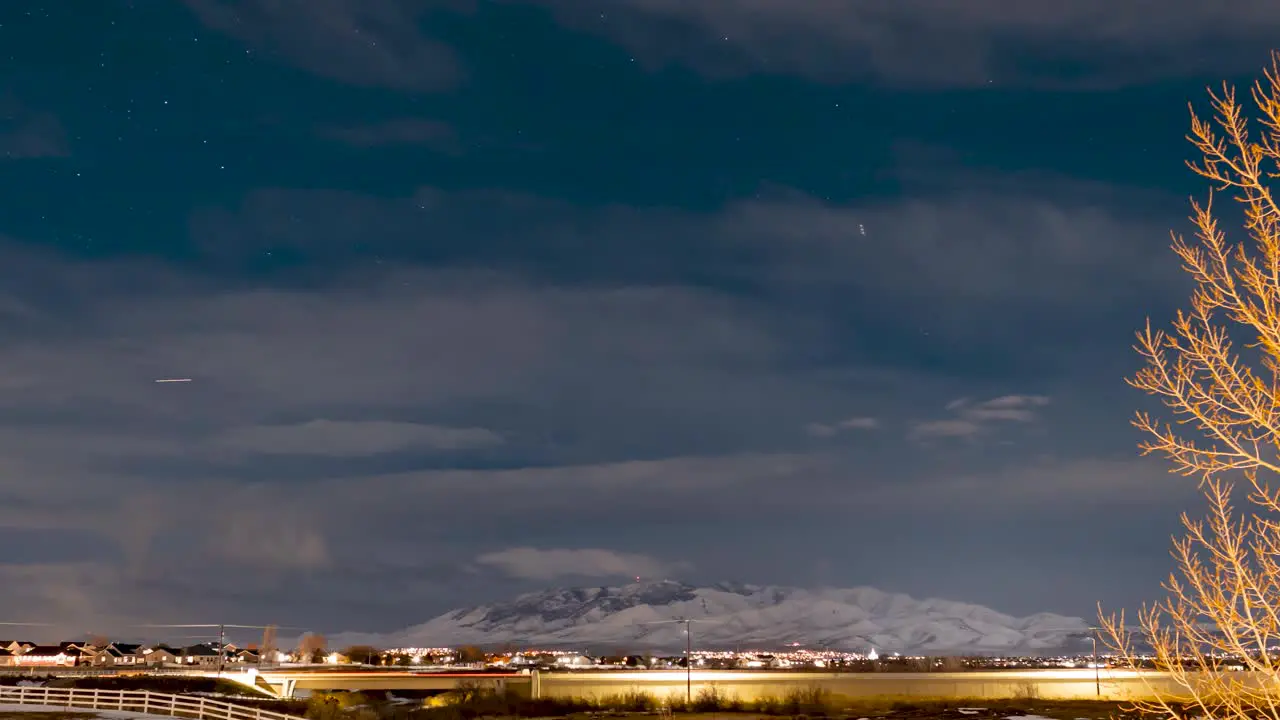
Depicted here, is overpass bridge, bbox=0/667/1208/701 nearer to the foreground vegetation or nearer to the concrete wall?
the concrete wall

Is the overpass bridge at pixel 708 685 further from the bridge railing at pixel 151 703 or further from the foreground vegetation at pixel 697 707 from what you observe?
the bridge railing at pixel 151 703

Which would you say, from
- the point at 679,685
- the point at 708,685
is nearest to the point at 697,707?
the point at 679,685

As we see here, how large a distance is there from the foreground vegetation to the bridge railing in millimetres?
15345

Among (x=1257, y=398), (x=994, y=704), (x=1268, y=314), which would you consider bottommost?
(x=994, y=704)

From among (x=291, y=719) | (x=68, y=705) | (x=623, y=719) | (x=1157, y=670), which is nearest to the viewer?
(x=1157, y=670)

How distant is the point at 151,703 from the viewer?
61469 mm

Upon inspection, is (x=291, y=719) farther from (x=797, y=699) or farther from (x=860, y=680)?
(x=860, y=680)

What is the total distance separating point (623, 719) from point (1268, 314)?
75921 millimetres

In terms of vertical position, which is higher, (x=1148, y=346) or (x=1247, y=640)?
(x=1148, y=346)

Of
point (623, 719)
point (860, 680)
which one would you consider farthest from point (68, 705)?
point (860, 680)

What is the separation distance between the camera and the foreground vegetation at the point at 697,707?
84.1 meters

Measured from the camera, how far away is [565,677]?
4914 inches

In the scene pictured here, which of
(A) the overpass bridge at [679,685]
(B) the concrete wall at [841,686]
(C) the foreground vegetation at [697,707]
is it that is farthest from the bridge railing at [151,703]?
(B) the concrete wall at [841,686]

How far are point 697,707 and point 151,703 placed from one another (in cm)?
4539
